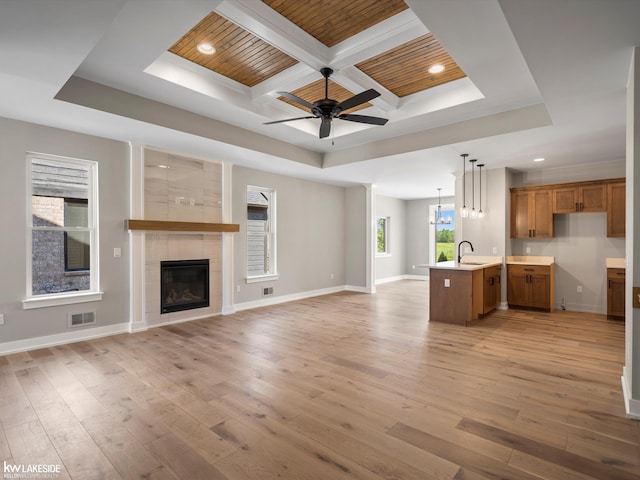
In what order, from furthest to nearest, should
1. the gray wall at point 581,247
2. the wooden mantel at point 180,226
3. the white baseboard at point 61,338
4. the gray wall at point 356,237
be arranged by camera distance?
the gray wall at point 356,237, the gray wall at point 581,247, the wooden mantel at point 180,226, the white baseboard at point 61,338

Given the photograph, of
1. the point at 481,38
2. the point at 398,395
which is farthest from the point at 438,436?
the point at 481,38

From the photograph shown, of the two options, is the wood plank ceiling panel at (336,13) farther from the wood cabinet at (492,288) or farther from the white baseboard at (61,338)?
the white baseboard at (61,338)

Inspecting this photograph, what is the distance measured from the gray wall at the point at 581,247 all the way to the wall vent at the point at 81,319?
760 centimetres

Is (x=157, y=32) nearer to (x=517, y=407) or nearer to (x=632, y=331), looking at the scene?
(x=517, y=407)

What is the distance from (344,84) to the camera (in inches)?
155

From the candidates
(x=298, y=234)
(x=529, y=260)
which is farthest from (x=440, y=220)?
(x=298, y=234)

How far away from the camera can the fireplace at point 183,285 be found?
5391 mm

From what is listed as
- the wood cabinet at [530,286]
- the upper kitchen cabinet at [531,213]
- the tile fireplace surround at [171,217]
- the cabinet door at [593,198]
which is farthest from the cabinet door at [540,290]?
the tile fireplace surround at [171,217]

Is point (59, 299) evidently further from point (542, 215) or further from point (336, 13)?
point (542, 215)

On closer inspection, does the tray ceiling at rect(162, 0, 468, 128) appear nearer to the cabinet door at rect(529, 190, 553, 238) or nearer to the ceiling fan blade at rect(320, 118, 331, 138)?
the ceiling fan blade at rect(320, 118, 331, 138)

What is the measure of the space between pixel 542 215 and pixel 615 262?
1321 millimetres

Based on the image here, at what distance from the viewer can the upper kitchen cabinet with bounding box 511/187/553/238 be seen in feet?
20.5

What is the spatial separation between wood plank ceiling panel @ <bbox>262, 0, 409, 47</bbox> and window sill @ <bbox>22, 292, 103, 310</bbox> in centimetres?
A: 422

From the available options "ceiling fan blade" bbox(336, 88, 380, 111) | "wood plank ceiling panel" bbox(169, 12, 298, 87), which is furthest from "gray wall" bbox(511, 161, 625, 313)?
"wood plank ceiling panel" bbox(169, 12, 298, 87)
